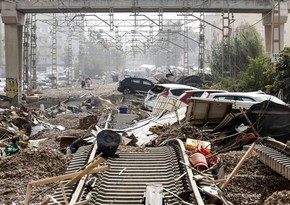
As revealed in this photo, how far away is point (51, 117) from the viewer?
29.7 meters

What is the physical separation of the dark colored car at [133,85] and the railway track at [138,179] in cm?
3269

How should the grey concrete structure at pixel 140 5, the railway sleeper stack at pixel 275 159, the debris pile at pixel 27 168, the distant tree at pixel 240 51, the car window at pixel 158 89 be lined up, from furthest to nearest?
the distant tree at pixel 240 51, the grey concrete structure at pixel 140 5, the car window at pixel 158 89, the debris pile at pixel 27 168, the railway sleeper stack at pixel 275 159

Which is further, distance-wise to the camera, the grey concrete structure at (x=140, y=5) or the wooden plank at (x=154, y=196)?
the grey concrete structure at (x=140, y=5)

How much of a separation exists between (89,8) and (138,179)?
31319 mm

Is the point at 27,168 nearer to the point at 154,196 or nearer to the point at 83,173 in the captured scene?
the point at 83,173

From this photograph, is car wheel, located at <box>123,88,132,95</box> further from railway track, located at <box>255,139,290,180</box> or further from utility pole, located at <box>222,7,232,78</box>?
railway track, located at <box>255,139,290,180</box>

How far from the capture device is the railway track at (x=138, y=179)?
8500 mm

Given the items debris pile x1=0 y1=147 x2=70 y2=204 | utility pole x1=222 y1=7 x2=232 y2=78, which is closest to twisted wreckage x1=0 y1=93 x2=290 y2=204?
debris pile x1=0 y1=147 x2=70 y2=204

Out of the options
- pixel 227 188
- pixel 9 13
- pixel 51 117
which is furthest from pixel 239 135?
pixel 9 13

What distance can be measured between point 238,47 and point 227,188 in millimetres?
37340

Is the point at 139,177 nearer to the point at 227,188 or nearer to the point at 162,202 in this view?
the point at 227,188

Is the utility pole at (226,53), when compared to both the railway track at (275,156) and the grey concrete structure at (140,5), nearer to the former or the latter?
the grey concrete structure at (140,5)

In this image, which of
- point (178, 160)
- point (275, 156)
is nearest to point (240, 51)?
point (275, 156)

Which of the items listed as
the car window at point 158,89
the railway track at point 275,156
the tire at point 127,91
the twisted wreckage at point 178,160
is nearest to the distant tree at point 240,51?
the tire at point 127,91
